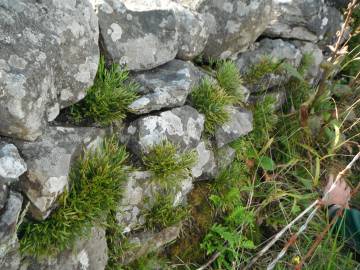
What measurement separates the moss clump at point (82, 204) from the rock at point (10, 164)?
0.33 m

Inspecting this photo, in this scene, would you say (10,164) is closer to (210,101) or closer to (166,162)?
(166,162)

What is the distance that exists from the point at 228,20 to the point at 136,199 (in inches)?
79.1

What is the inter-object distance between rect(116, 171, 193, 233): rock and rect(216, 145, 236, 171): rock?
0.81 metres

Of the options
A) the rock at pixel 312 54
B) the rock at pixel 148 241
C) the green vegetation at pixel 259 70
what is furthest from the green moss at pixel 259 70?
the rock at pixel 148 241

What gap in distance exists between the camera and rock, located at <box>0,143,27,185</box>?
225cm

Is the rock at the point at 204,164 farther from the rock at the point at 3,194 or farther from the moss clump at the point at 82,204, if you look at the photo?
the rock at the point at 3,194

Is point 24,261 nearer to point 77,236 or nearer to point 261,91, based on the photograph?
point 77,236

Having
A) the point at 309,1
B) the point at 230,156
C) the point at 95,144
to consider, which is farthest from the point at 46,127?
the point at 309,1

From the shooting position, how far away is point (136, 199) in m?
2.96

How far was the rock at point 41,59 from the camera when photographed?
230cm

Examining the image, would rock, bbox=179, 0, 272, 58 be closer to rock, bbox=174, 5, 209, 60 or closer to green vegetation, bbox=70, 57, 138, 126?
rock, bbox=174, 5, 209, 60

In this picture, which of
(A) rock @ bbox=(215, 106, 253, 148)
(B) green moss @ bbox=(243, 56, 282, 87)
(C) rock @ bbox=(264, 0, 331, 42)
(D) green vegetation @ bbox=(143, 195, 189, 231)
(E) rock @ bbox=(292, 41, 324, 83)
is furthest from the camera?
(E) rock @ bbox=(292, 41, 324, 83)

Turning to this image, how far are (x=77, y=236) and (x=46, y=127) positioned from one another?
729 mm

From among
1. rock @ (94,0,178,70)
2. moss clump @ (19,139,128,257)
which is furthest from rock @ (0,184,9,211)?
rock @ (94,0,178,70)
